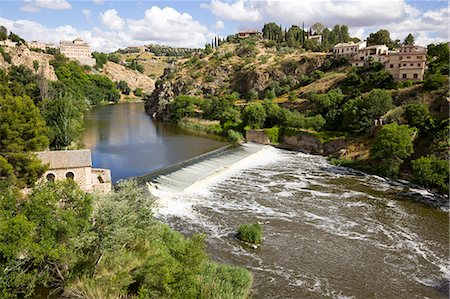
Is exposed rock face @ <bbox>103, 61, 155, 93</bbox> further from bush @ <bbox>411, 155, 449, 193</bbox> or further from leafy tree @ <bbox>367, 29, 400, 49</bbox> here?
bush @ <bbox>411, 155, 449, 193</bbox>

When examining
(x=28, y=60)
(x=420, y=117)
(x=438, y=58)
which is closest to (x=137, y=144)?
(x=420, y=117)

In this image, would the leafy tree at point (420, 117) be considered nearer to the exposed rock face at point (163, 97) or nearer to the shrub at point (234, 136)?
the shrub at point (234, 136)

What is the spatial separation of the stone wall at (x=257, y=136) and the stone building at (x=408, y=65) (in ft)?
69.6

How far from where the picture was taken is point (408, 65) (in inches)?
1960

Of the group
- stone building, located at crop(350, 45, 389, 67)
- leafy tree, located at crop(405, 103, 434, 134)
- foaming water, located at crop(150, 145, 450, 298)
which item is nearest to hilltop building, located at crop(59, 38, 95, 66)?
stone building, located at crop(350, 45, 389, 67)

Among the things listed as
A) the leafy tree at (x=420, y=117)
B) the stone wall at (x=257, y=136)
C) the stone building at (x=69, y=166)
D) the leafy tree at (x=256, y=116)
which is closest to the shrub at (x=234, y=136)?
the stone wall at (x=257, y=136)

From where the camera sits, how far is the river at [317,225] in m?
17.5

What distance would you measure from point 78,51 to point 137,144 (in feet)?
355

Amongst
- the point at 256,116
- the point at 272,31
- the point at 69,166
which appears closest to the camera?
the point at 69,166

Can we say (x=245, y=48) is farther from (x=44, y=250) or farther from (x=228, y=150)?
(x=44, y=250)

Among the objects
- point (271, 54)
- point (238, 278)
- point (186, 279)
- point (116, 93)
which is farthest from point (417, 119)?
point (116, 93)

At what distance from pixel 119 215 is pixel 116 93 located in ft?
352

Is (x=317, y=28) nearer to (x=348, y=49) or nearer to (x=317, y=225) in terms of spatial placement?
(x=348, y=49)

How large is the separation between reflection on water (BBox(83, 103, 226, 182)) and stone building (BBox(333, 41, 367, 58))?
35.9 metres
